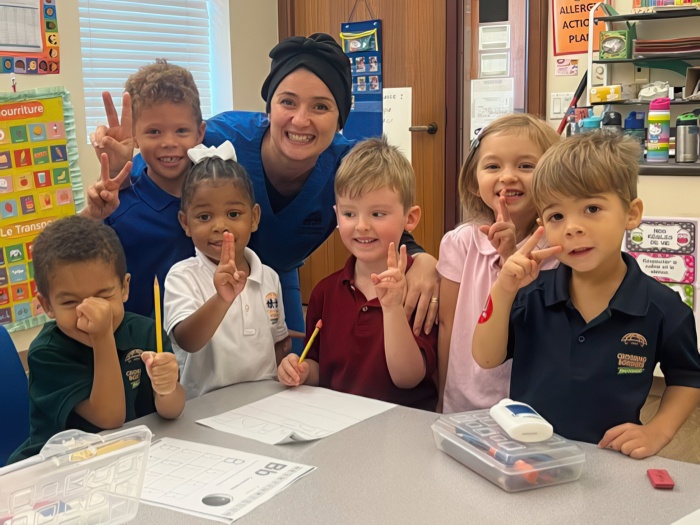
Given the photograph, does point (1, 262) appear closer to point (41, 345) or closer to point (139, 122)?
point (139, 122)

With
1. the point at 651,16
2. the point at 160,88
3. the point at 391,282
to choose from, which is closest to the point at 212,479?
the point at 391,282

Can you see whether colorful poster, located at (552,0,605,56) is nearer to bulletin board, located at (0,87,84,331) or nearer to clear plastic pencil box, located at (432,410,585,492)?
bulletin board, located at (0,87,84,331)

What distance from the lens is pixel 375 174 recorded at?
1629 millimetres

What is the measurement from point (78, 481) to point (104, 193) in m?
0.93

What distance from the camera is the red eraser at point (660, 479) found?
100 cm

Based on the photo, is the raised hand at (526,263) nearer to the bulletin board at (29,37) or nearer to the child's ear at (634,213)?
the child's ear at (634,213)

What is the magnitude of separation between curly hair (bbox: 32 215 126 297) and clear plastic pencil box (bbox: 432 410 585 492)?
0.67 metres

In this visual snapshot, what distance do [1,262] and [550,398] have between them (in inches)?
108

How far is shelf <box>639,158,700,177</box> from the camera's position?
309cm

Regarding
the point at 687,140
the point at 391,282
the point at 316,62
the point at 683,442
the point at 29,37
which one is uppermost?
the point at 29,37

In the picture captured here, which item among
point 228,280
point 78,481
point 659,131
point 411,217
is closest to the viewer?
point 78,481

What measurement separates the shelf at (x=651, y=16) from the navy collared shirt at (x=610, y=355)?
2.67m

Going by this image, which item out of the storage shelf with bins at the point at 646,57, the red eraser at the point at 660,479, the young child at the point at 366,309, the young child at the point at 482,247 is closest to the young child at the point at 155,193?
the young child at the point at 366,309

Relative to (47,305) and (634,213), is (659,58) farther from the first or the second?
(47,305)
